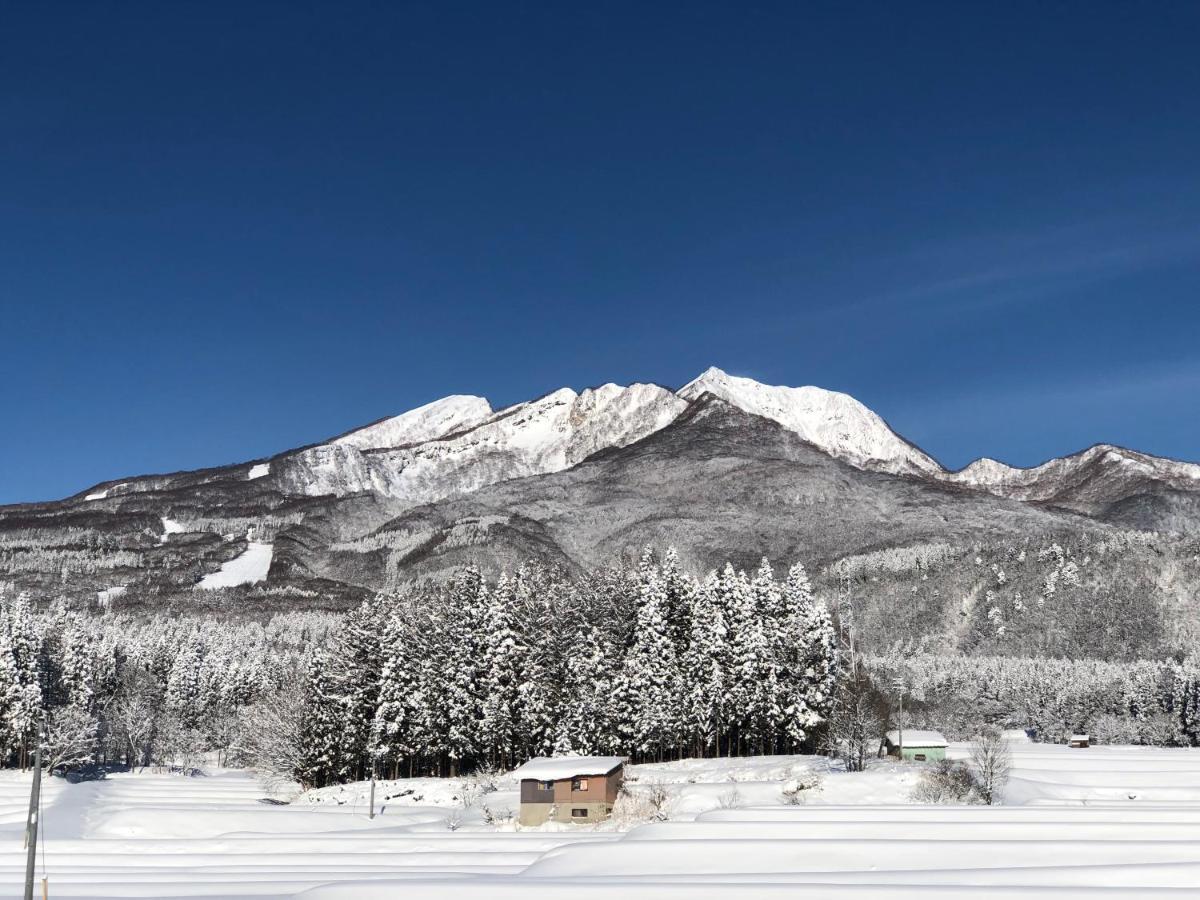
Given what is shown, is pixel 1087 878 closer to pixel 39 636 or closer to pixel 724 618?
pixel 724 618

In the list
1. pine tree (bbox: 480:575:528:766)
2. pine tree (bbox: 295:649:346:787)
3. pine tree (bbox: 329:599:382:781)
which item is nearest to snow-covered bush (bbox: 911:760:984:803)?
pine tree (bbox: 480:575:528:766)

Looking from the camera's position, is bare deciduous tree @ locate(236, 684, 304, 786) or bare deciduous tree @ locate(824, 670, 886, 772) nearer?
bare deciduous tree @ locate(824, 670, 886, 772)

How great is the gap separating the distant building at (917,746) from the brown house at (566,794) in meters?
22.7

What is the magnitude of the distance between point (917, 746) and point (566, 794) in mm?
27798

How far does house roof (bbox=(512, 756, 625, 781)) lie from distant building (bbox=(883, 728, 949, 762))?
21946 millimetres

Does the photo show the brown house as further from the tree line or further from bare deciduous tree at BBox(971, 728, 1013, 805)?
bare deciduous tree at BBox(971, 728, 1013, 805)

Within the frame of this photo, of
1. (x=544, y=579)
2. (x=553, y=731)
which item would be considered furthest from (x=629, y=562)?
(x=553, y=731)

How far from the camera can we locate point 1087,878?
80.9ft

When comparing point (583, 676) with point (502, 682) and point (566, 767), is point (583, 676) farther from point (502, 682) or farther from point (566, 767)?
point (566, 767)

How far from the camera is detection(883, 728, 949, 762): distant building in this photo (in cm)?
6888

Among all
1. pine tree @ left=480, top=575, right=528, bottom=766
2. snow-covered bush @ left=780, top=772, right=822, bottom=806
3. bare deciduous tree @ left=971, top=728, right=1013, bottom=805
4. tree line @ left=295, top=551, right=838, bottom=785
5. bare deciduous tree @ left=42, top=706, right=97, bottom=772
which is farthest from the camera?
bare deciduous tree @ left=42, top=706, right=97, bottom=772

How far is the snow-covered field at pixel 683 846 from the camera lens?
2531 cm

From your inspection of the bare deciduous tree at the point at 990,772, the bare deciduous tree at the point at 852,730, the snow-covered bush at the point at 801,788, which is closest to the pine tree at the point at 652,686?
the bare deciduous tree at the point at 852,730

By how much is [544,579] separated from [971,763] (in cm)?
3357
